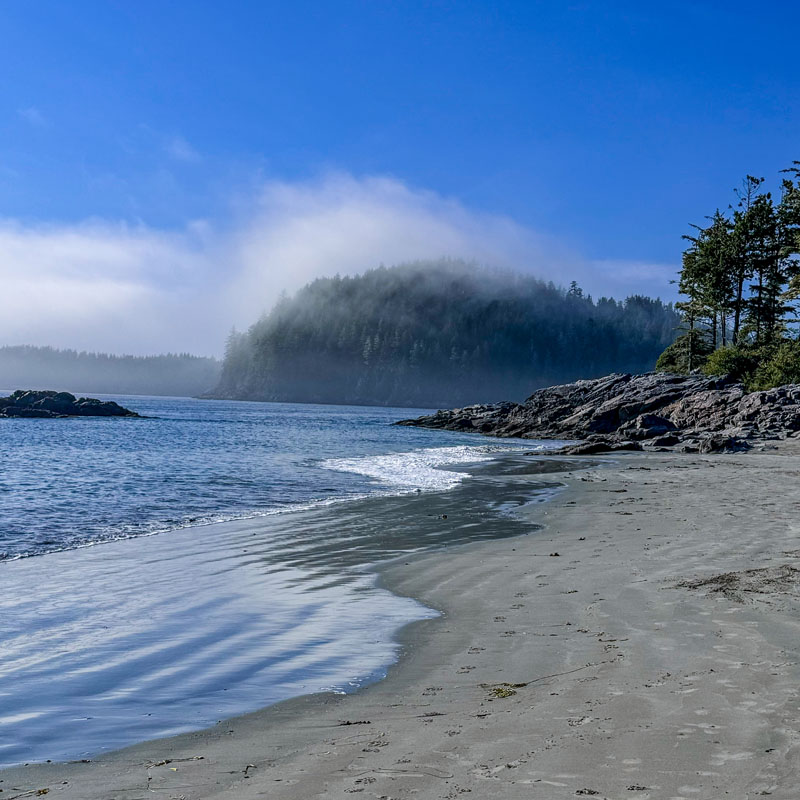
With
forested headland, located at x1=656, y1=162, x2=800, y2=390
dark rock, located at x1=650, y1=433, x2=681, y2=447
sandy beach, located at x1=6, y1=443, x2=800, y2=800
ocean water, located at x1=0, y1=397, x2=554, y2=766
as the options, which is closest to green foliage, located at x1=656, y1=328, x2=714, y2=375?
forested headland, located at x1=656, y1=162, x2=800, y2=390

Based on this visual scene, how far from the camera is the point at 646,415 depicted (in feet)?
154

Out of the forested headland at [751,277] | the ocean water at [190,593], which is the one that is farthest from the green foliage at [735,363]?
the ocean water at [190,593]

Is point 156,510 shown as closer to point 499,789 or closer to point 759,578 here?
point 759,578

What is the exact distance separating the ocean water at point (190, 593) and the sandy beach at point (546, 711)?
1.46 feet

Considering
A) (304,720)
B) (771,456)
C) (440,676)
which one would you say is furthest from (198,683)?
(771,456)

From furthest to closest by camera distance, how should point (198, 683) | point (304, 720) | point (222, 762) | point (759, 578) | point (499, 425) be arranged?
point (499, 425) < point (759, 578) < point (198, 683) < point (304, 720) < point (222, 762)

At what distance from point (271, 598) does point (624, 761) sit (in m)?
5.26

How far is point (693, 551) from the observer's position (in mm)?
10055

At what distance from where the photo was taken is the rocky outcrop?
8044 cm

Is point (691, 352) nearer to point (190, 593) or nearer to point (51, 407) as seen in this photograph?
point (190, 593)

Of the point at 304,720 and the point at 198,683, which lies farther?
the point at 198,683

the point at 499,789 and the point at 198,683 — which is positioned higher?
the point at 499,789

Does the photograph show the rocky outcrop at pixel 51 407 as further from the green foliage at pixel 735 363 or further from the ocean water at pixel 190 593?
the green foliage at pixel 735 363

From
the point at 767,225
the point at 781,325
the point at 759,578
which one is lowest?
the point at 759,578
